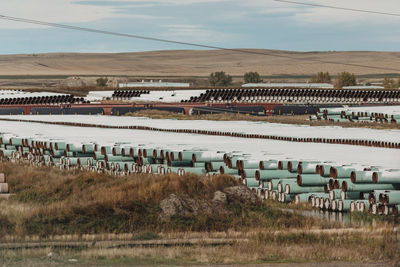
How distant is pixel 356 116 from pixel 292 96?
29.0 meters

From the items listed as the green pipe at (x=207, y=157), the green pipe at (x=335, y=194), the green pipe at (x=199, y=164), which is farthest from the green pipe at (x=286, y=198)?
the green pipe at (x=199, y=164)

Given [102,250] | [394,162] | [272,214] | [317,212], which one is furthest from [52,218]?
[394,162]

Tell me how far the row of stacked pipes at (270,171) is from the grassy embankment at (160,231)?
4.30 ft

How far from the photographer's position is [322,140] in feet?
113

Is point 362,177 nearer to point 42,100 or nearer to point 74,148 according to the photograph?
point 74,148

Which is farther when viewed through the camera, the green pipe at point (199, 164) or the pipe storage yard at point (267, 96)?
the pipe storage yard at point (267, 96)

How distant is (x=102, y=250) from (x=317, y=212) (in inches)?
305

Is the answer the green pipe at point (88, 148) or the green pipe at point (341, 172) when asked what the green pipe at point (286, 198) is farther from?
the green pipe at point (88, 148)

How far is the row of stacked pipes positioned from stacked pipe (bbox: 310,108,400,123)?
29239 millimetres

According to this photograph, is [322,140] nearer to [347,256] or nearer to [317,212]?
[317,212]

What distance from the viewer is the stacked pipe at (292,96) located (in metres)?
85.2

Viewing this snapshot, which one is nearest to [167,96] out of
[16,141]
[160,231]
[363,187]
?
[16,141]

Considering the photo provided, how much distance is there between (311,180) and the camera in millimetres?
22250

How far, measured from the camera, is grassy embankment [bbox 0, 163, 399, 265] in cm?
1486
